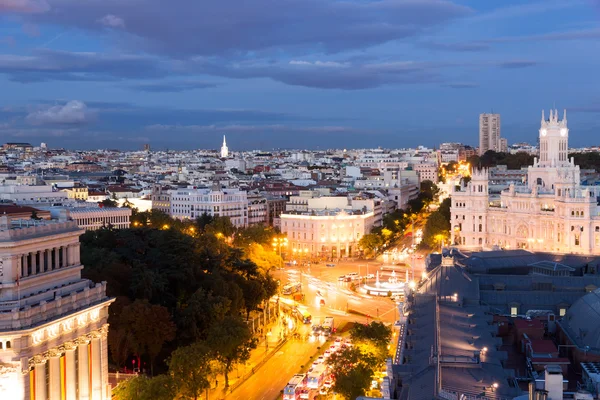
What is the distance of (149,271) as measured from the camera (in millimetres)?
59875

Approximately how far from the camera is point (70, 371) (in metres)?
39.8

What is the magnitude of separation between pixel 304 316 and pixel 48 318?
36877 millimetres

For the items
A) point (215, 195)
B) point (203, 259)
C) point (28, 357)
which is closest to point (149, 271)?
point (203, 259)

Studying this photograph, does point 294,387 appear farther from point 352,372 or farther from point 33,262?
point 33,262

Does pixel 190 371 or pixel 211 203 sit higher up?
pixel 211 203

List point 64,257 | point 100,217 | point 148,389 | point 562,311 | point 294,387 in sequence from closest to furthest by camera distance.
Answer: point 148,389 < point 64,257 < point 294,387 < point 562,311 < point 100,217

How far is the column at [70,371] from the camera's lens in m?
39.6

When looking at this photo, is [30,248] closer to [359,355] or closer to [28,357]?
[28,357]

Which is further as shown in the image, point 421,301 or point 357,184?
point 357,184

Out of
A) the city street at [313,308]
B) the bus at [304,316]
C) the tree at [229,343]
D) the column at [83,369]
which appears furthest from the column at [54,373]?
the bus at [304,316]

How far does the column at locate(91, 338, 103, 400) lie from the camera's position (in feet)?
138

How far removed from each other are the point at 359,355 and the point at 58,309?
17461mm

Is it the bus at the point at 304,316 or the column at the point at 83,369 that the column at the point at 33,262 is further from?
the bus at the point at 304,316

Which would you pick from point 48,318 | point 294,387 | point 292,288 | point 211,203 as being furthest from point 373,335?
point 211,203
